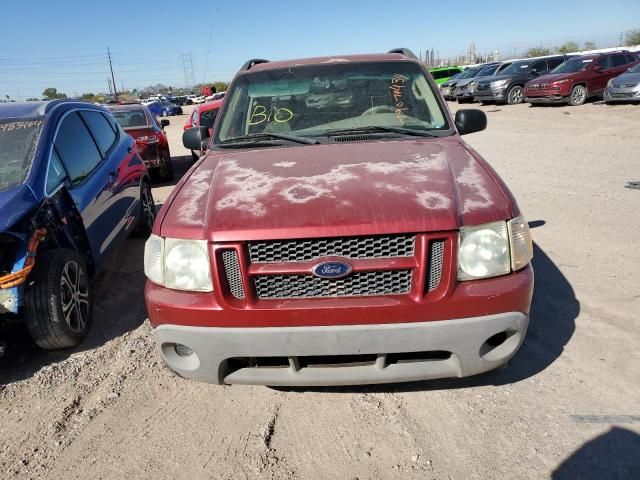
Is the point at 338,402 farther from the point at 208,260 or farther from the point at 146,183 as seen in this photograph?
the point at 146,183

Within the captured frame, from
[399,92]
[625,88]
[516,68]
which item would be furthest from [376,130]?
[516,68]

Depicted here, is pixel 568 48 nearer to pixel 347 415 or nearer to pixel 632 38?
pixel 632 38

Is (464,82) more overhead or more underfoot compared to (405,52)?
more underfoot

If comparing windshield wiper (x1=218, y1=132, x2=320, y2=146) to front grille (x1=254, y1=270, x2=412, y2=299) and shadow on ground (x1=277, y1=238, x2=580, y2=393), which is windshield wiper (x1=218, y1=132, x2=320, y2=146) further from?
shadow on ground (x1=277, y1=238, x2=580, y2=393)

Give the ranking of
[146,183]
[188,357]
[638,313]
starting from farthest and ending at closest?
1. [146,183]
2. [638,313]
3. [188,357]

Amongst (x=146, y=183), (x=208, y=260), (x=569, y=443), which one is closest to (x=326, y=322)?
(x=208, y=260)

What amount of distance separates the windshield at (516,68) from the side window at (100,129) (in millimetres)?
19500

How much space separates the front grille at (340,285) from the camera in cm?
229

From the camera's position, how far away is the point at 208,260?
2324 mm

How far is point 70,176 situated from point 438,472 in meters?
3.45

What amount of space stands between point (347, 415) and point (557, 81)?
18058 millimetres

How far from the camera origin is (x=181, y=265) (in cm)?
239

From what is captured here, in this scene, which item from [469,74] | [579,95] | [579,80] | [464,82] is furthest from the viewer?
[469,74]

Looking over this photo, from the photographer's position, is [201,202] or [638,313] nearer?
[201,202]
